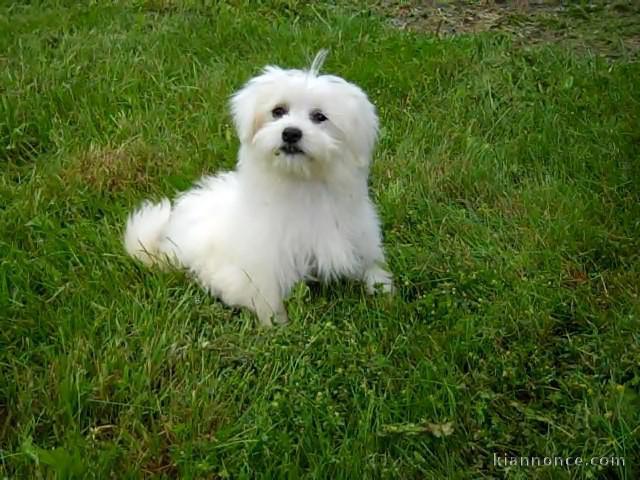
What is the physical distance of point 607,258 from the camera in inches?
135

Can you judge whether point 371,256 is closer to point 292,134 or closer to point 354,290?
point 354,290

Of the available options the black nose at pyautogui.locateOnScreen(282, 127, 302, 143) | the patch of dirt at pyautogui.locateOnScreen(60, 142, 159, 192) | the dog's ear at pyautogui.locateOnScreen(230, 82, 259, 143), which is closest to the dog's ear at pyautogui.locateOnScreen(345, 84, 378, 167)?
the black nose at pyautogui.locateOnScreen(282, 127, 302, 143)

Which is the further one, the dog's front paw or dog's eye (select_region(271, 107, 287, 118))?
the dog's front paw

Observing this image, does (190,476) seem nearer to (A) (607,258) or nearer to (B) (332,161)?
(B) (332,161)

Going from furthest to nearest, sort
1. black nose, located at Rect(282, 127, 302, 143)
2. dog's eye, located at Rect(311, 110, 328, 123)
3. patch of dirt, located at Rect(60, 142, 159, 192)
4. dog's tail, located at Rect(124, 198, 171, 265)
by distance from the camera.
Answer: patch of dirt, located at Rect(60, 142, 159, 192), dog's tail, located at Rect(124, 198, 171, 265), dog's eye, located at Rect(311, 110, 328, 123), black nose, located at Rect(282, 127, 302, 143)

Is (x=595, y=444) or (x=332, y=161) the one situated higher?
(x=332, y=161)

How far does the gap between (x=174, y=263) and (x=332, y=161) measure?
89cm

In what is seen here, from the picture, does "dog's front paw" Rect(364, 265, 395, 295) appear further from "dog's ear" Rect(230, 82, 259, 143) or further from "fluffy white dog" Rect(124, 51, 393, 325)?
"dog's ear" Rect(230, 82, 259, 143)

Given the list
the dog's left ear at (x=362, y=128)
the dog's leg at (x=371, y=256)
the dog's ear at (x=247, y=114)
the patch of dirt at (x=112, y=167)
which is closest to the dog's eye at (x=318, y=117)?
the dog's left ear at (x=362, y=128)

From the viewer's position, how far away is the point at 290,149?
9.64 ft

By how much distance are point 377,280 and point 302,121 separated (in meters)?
0.77

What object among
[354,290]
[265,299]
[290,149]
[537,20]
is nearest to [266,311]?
[265,299]

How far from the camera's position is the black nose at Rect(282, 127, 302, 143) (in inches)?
114

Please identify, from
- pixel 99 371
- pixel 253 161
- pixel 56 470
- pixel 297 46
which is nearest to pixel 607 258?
pixel 253 161
